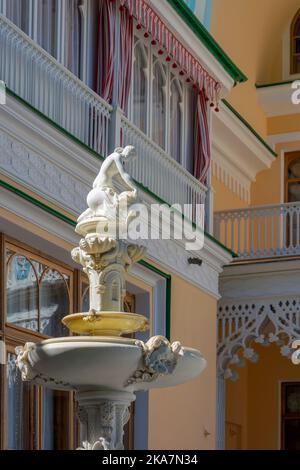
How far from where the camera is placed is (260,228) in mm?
19906

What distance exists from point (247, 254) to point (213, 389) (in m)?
2.18

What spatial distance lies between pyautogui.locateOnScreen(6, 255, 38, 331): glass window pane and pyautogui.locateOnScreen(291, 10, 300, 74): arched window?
1072 cm

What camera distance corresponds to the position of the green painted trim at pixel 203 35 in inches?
643

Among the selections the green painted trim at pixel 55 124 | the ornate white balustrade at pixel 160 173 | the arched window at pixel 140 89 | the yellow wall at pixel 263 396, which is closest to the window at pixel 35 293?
the green painted trim at pixel 55 124

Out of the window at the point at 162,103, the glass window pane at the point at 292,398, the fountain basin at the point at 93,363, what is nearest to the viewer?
the fountain basin at the point at 93,363

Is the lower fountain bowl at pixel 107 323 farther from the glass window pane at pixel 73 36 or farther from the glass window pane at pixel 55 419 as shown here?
the glass window pane at pixel 73 36

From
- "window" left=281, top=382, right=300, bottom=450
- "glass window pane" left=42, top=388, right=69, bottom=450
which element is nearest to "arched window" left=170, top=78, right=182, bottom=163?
"glass window pane" left=42, top=388, right=69, bottom=450

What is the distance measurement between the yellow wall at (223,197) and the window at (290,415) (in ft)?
9.59

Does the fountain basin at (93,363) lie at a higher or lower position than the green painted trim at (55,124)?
lower

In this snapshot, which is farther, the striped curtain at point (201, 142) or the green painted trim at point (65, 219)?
the striped curtain at point (201, 142)

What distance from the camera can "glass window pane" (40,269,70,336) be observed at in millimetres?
14109

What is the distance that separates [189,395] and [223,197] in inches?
191

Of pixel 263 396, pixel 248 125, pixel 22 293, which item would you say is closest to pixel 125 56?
pixel 22 293
